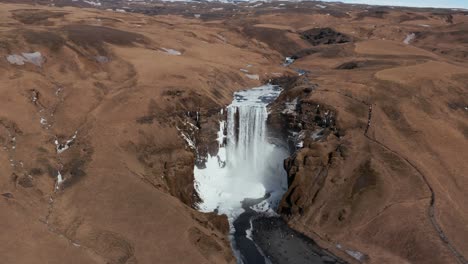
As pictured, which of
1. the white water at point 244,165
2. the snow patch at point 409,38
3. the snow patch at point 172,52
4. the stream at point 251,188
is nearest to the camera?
the stream at point 251,188

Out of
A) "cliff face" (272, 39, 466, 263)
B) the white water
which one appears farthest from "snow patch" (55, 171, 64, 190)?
"cliff face" (272, 39, 466, 263)

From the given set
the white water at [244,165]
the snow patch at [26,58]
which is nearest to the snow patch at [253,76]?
the white water at [244,165]

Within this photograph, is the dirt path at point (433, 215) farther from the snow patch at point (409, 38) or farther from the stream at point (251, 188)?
the snow patch at point (409, 38)

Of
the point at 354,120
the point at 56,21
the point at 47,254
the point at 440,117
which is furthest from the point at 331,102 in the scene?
the point at 56,21

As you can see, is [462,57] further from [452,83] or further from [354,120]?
[354,120]

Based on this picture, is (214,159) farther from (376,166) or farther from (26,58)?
(26,58)
